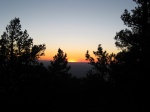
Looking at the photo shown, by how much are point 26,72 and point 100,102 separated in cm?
1281

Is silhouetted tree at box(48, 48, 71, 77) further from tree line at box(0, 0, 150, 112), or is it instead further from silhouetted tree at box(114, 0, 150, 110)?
silhouetted tree at box(114, 0, 150, 110)

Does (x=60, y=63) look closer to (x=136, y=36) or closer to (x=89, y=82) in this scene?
(x=89, y=82)

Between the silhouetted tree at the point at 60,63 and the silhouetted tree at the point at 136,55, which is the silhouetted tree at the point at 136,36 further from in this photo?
the silhouetted tree at the point at 60,63

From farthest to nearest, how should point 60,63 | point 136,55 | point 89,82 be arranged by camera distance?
point 60,63
point 89,82
point 136,55

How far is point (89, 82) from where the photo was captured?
932 inches

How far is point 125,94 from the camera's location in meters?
15.0

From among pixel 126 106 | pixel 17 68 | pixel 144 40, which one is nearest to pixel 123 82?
pixel 126 106

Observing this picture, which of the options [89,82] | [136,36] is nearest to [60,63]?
[89,82]

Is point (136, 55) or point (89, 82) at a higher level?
point (136, 55)

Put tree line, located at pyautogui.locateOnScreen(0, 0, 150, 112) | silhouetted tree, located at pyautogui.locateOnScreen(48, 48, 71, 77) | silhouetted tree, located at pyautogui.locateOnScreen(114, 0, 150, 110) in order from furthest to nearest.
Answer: silhouetted tree, located at pyautogui.locateOnScreen(48, 48, 71, 77), silhouetted tree, located at pyautogui.locateOnScreen(114, 0, 150, 110), tree line, located at pyautogui.locateOnScreen(0, 0, 150, 112)

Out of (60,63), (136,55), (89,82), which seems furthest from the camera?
(60,63)

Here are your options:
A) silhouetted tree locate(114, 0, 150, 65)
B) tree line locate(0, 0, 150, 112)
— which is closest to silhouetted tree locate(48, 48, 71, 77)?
tree line locate(0, 0, 150, 112)

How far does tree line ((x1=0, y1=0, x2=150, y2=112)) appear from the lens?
929 centimetres

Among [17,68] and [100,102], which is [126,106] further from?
[17,68]
